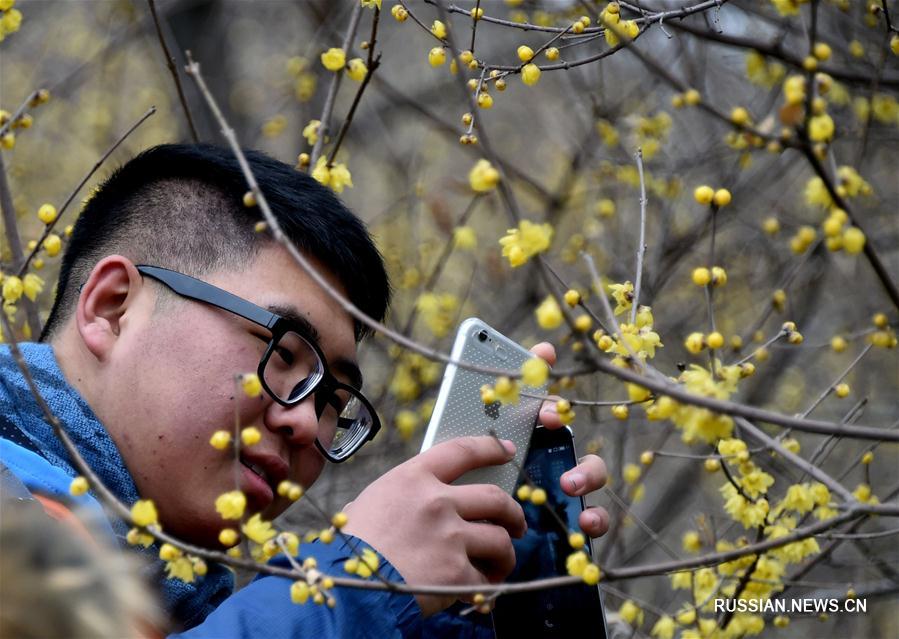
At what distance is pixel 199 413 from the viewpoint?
1782 mm

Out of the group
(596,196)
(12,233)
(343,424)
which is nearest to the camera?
(343,424)

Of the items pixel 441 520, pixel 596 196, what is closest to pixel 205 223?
pixel 441 520

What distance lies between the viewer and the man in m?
1.61

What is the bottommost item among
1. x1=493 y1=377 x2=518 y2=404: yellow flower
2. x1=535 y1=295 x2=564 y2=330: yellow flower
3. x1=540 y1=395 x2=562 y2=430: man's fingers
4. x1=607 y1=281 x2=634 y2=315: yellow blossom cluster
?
x1=540 y1=395 x2=562 y2=430: man's fingers

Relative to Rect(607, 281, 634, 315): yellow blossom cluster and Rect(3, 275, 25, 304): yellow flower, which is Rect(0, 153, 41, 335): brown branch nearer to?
Rect(3, 275, 25, 304): yellow flower

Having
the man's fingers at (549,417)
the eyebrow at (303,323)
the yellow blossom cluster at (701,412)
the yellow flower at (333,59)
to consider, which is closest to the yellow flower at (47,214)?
the eyebrow at (303,323)

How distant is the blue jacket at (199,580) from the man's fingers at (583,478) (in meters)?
0.36

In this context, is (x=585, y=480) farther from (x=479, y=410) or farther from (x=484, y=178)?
(x=484, y=178)

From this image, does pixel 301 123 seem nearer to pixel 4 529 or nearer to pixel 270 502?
pixel 270 502

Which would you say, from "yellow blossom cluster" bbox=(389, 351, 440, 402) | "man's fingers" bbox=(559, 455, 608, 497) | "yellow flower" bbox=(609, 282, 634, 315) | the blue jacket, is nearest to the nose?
the blue jacket

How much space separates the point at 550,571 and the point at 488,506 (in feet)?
0.98

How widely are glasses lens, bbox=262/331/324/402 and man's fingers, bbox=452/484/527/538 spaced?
34cm

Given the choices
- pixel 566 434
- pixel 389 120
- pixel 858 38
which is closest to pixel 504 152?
pixel 389 120

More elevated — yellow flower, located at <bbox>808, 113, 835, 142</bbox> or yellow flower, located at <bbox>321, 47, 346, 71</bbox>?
yellow flower, located at <bbox>321, 47, 346, 71</bbox>
